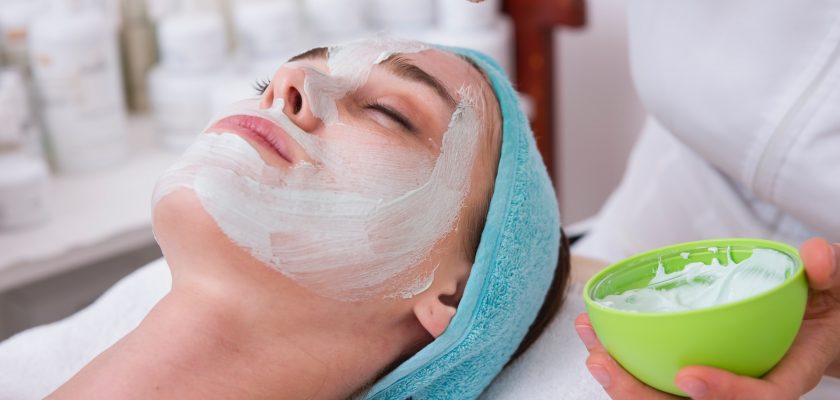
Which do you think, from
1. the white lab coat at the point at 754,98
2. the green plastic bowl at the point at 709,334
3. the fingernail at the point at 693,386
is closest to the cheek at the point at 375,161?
the green plastic bowl at the point at 709,334

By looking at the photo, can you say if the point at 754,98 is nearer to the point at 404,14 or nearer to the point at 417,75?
the point at 417,75

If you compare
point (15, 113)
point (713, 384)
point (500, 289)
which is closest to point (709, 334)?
point (713, 384)

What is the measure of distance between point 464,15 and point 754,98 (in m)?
0.84

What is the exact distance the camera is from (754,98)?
3.54 feet

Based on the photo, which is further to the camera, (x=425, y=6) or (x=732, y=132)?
(x=425, y=6)

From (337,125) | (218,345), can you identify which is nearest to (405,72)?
(337,125)

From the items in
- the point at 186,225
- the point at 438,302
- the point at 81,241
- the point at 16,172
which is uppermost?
the point at 186,225

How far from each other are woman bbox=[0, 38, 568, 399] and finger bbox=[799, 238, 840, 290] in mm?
306

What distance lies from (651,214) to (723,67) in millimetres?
344

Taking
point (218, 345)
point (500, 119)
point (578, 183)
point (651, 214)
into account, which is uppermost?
point (500, 119)

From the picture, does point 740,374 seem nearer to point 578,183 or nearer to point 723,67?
point 723,67

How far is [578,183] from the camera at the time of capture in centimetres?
232

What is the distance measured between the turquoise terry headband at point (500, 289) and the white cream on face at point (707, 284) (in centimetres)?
16

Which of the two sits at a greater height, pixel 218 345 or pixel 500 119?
pixel 500 119
